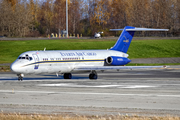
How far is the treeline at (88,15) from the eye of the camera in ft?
350

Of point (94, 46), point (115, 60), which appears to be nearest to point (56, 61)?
point (115, 60)

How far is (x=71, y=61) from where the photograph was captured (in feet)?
108

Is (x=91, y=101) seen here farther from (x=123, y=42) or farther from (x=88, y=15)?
Result: (x=88, y=15)

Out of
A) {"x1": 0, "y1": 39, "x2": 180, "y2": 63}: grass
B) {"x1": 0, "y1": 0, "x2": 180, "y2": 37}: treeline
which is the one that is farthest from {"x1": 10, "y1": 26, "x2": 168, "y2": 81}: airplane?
{"x1": 0, "y1": 0, "x2": 180, "y2": 37}: treeline

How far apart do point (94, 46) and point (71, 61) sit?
3981 cm

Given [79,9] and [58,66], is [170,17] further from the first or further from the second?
[58,66]

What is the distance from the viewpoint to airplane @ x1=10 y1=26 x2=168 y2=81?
30.1 metres

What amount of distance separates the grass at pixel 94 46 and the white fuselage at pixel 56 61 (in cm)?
3320

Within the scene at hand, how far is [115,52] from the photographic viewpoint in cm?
3675

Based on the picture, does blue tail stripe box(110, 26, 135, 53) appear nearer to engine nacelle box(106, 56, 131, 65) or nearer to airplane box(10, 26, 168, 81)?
airplane box(10, 26, 168, 81)

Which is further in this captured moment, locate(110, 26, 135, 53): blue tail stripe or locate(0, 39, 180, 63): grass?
locate(0, 39, 180, 63): grass

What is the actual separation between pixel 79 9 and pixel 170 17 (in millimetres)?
49723

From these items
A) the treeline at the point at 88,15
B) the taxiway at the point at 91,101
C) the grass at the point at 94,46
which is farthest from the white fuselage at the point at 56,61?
the treeline at the point at 88,15

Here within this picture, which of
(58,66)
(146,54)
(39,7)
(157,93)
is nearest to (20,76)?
(58,66)
